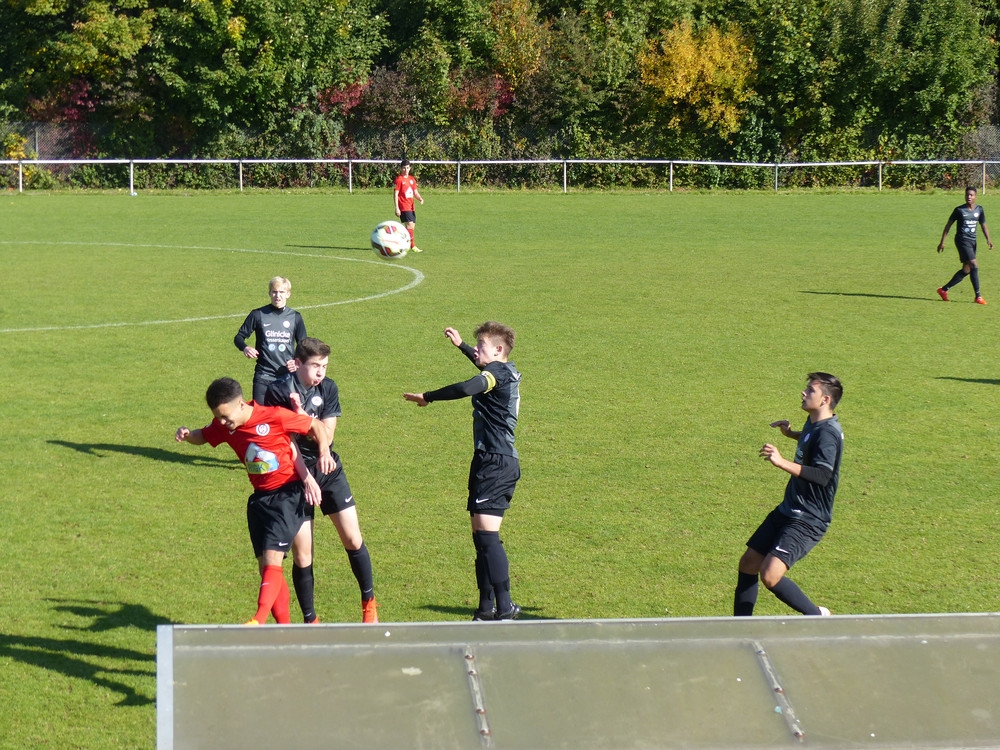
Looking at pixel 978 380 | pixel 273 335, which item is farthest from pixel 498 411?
pixel 978 380

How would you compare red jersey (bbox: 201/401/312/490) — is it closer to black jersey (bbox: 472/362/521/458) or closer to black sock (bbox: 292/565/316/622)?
black sock (bbox: 292/565/316/622)

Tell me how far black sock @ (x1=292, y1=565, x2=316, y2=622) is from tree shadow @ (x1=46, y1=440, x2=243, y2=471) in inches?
165

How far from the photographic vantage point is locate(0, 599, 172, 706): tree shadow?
284 inches

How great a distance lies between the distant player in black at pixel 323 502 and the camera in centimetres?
787

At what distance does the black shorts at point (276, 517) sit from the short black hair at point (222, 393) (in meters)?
0.68

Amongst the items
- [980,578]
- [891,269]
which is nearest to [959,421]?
[980,578]

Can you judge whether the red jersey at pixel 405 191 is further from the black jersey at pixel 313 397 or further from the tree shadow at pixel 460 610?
the tree shadow at pixel 460 610

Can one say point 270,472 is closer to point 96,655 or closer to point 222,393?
point 222,393

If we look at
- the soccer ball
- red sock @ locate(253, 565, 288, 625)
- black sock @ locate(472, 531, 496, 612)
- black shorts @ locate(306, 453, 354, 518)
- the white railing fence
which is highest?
the white railing fence

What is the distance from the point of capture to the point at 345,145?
54.5 m

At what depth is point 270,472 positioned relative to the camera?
7.25 m

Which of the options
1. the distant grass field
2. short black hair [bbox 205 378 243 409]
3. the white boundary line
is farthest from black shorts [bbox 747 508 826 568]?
the white boundary line

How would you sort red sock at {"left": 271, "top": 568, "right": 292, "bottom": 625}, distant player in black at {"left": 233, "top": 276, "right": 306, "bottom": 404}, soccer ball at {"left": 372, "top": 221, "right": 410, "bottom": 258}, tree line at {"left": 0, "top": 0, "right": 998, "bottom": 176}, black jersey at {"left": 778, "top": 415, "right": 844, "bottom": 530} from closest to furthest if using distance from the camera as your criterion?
red sock at {"left": 271, "top": 568, "right": 292, "bottom": 625}, black jersey at {"left": 778, "top": 415, "right": 844, "bottom": 530}, distant player in black at {"left": 233, "top": 276, "right": 306, "bottom": 404}, soccer ball at {"left": 372, "top": 221, "right": 410, "bottom": 258}, tree line at {"left": 0, "top": 0, "right": 998, "bottom": 176}

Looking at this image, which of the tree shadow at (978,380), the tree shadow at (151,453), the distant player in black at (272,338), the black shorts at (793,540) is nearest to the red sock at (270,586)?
the black shorts at (793,540)
